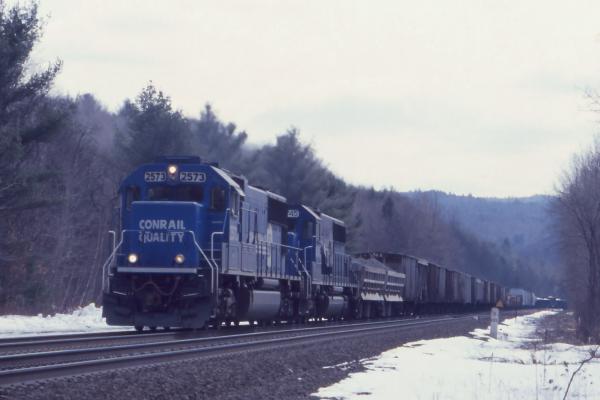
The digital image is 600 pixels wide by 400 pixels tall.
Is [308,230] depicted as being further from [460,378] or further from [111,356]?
[111,356]

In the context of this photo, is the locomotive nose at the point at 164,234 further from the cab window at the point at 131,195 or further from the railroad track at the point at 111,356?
the railroad track at the point at 111,356

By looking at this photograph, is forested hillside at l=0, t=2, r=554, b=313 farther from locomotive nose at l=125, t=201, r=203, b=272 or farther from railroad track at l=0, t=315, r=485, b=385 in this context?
railroad track at l=0, t=315, r=485, b=385

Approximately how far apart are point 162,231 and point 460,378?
28.5 feet

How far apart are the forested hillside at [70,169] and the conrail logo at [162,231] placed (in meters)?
12.3

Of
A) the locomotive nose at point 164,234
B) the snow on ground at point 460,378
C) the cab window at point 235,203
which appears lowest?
the snow on ground at point 460,378

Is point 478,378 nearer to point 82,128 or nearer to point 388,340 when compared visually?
point 388,340

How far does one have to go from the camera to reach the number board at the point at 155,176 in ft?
71.2

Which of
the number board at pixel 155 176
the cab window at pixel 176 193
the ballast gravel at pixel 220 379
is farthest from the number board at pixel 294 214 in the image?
the ballast gravel at pixel 220 379

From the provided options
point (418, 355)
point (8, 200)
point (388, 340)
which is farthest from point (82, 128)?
point (418, 355)

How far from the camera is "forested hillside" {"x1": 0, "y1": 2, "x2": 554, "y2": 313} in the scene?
33.6m

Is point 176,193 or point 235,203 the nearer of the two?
point 176,193

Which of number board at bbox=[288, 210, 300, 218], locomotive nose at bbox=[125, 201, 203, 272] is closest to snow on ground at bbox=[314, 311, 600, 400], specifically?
locomotive nose at bbox=[125, 201, 203, 272]

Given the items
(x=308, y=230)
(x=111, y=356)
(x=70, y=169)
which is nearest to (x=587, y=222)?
(x=308, y=230)

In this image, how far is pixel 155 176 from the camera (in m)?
21.8
